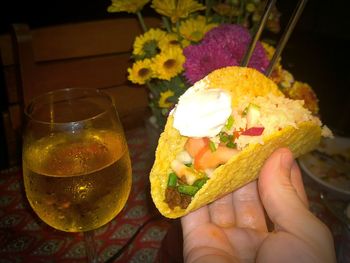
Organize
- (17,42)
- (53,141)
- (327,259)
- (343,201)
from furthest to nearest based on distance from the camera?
(17,42) < (343,201) < (53,141) < (327,259)

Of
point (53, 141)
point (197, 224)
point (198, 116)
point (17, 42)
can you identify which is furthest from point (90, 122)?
point (17, 42)

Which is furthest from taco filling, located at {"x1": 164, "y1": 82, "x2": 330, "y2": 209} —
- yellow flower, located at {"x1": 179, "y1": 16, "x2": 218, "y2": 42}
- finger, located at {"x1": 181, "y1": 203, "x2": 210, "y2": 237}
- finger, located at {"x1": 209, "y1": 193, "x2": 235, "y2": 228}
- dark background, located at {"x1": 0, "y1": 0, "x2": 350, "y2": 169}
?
dark background, located at {"x1": 0, "y1": 0, "x2": 350, "y2": 169}

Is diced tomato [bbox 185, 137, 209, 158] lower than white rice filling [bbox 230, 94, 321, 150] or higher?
lower

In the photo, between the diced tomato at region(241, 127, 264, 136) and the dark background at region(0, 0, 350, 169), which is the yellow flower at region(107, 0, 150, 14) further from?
the dark background at region(0, 0, 350, 169)

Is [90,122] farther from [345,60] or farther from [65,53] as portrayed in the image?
[345,60]

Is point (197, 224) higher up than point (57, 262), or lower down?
higher up

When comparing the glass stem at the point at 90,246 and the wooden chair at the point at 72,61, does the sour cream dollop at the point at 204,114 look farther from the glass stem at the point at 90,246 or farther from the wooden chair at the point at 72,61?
the wooden chair at the point at 72,61
